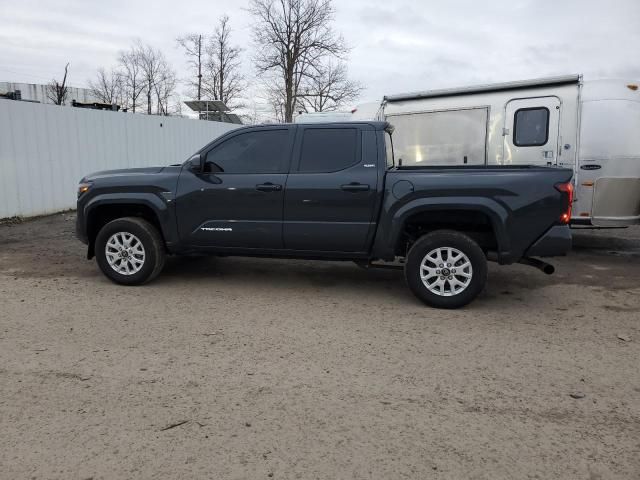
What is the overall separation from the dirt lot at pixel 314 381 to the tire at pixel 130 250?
0.23 m

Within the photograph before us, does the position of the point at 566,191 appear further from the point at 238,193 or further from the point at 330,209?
the point at 238,193

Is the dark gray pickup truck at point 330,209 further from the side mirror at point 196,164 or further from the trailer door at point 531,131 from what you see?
the trailer door at point 531,131

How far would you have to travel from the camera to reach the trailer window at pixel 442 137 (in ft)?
28.1

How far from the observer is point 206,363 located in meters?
3.87

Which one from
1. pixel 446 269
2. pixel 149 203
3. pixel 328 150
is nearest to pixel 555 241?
pixel 446 269

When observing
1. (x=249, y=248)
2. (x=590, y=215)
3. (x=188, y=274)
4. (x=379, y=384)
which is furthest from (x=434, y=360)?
(x=590, y=215)

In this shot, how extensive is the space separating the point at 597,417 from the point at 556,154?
18.6 ft

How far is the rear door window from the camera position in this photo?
18.5 ft

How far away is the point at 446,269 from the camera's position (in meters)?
5.21

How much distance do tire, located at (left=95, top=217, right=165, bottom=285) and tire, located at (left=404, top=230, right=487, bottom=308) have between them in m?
2.88

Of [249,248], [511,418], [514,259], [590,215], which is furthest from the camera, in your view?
[590,215]

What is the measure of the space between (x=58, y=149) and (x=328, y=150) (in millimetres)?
8976

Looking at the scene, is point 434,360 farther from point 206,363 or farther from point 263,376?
point 206,363

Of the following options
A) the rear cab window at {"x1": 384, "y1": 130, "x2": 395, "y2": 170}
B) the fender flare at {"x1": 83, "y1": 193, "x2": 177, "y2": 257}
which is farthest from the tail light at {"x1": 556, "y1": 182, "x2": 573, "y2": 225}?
the fender flare at {"x1": 83, "y1": 193, "x2": 177, "y2": 257}
